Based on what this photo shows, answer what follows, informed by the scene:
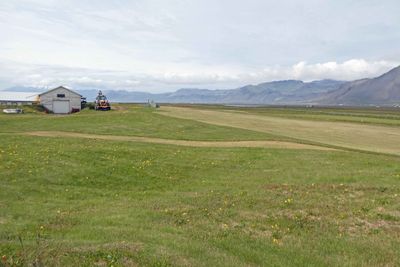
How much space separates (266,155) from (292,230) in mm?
16305

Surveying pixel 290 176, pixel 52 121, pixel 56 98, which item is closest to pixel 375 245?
pixel 290 176

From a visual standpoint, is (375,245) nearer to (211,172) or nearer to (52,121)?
(211,172)

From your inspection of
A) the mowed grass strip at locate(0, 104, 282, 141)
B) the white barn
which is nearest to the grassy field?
the mowed grass strip at locate(0, 104, 282, 141)

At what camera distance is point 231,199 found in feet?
51.7

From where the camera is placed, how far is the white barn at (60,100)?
99750 millimetres

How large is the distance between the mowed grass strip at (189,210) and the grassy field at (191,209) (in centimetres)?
4

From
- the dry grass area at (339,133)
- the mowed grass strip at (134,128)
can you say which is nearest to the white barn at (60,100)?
the dry grass area at (339,133)

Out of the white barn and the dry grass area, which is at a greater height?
the white barn

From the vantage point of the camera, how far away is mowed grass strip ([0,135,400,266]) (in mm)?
9742

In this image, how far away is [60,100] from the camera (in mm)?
100125

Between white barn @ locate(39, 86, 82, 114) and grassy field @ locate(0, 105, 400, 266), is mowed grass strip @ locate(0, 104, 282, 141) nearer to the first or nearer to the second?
grassy field @ locate(0, 105, 400, 266)

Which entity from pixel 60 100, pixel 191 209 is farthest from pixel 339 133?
pixel 60 100

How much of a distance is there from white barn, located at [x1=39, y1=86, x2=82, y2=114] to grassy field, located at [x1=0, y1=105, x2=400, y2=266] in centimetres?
7897

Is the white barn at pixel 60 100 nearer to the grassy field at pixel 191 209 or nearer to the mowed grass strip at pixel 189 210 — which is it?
the mowed grass strip at pixel 189 210
